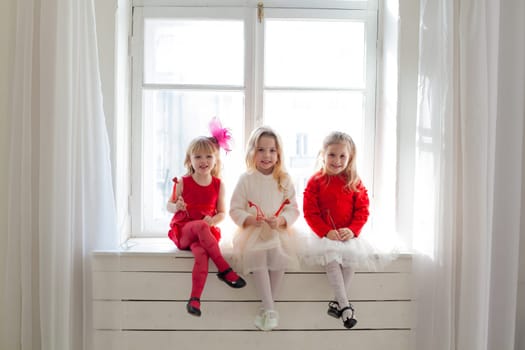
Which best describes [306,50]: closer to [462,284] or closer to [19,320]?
[462,284]

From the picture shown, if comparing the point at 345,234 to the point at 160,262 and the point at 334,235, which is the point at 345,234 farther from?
the point at 160,262

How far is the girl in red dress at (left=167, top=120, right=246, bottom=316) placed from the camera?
2.02 meters

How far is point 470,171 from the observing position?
6.34 feet

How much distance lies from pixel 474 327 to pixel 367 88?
3.57 ft

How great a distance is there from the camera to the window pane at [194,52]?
2381 mm

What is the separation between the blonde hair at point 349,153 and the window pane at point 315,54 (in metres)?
0.36

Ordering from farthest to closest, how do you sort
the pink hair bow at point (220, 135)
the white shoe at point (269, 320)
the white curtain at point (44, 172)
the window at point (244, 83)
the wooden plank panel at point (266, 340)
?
the window at point (244, 83)
the pink hair bow at point (220, 135)
the wooden plank panel at point (266, 340)
the white shoe at point (269, 320)
the white curtain at point (44, 172)

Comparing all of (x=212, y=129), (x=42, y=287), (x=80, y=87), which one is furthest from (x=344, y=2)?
(x=42, y=287)

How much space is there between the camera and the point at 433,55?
1970 millimetres

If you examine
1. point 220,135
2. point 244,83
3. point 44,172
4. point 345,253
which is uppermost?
point 244,83

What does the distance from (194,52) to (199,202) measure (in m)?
0.71

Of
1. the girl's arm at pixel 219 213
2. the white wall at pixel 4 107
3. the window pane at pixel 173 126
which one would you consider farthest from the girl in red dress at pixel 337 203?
the white wall at pixel 4 107

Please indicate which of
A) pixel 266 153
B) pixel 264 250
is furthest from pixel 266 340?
pixel 266 153

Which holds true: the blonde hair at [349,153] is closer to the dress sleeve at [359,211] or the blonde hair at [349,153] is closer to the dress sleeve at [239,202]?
the dress sleeve at [359,211]
